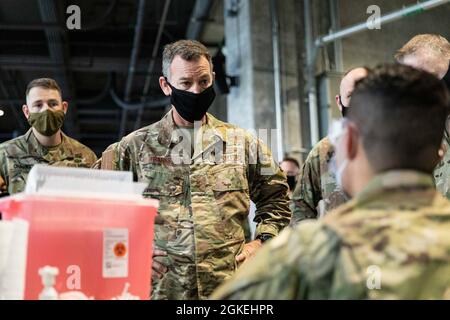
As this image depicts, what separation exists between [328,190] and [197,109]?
0.69 meters

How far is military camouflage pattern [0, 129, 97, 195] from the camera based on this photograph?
353 centimetres

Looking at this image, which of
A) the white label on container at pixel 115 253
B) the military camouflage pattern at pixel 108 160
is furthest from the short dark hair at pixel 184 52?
the white label on container at pixel 115 253

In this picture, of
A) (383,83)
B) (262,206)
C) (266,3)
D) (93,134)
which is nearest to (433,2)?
(266,3)

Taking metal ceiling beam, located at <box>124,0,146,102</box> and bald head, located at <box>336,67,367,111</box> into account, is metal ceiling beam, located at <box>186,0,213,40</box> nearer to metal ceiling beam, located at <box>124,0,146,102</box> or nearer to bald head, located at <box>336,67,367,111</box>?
metal ceiling beam, located at <box>124,0,146,102</box>

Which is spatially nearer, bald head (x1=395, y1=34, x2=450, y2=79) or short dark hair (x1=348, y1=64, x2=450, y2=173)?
short dark hair (x1=348, y1=64, x2=450, y2=173)

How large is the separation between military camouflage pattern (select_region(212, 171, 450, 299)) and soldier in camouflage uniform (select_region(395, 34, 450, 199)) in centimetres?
161

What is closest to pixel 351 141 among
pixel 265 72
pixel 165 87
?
pixel 165 87

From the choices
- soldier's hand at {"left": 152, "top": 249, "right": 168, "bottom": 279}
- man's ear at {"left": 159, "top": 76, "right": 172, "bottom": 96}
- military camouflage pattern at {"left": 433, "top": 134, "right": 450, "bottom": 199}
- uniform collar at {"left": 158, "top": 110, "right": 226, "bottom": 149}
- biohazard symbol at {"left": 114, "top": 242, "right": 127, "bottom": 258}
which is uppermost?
man's ear at {"left": 159, "top": 76, "right": 172, "bottom": 96}

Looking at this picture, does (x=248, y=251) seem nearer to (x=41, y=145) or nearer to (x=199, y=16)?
(x=41, y=145)

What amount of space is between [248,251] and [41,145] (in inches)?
61.6

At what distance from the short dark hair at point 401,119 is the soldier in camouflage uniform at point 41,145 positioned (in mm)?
2469

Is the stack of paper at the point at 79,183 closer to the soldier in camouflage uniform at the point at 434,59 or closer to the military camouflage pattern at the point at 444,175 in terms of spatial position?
the soldier in camouflage uniform at the point at 434,59

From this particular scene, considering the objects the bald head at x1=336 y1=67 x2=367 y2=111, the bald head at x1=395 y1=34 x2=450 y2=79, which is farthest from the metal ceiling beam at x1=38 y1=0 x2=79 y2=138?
the bald head at x1=395 y1=34 x2=450 y2=79

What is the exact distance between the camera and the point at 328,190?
2912 mm
